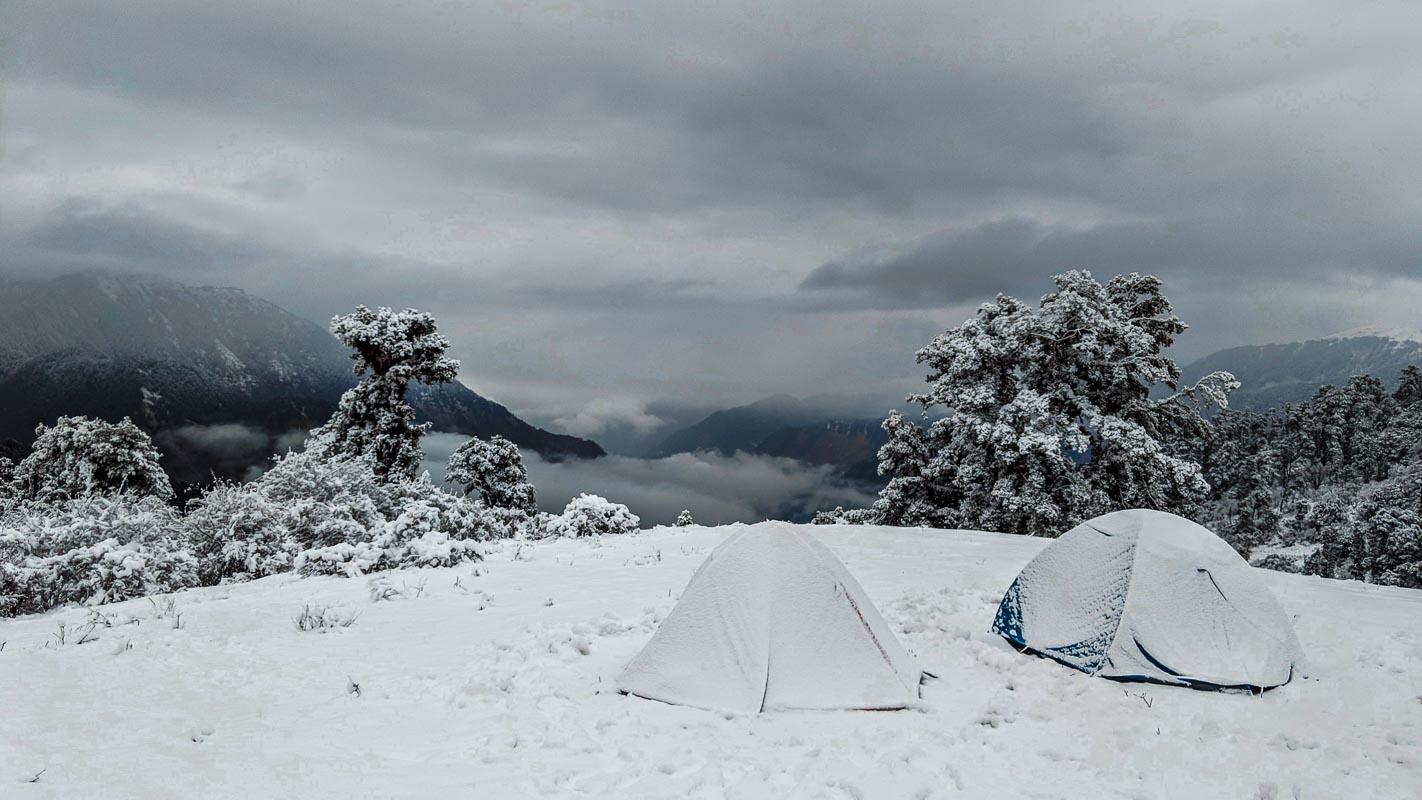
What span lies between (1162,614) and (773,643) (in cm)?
498

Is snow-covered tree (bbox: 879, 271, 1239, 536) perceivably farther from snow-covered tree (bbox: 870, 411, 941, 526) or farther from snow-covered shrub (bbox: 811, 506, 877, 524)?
snow-covered shrub (bbox: 811, 506, 877, 524)

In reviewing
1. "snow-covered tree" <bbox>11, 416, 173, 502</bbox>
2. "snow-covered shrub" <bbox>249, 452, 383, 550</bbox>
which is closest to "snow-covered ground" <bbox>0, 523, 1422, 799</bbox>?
"snow-covered shrub" <bbox>249, 452, 383, 550</bbox>

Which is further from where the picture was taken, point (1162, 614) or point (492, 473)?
point (492, 473)

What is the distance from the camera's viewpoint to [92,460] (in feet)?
119

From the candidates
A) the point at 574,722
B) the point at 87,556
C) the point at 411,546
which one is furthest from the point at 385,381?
the point at 574,722

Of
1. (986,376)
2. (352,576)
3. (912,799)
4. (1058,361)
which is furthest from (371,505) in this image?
(1058,361)

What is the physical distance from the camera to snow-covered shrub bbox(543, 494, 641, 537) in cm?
2216

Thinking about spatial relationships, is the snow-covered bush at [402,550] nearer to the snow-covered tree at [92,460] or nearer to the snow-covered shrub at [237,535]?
the snow-covered shrub at [237,535]

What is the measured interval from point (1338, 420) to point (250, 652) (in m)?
114

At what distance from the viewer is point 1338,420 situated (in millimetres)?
90875

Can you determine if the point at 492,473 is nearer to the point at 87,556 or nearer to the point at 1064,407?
the point at 87,556

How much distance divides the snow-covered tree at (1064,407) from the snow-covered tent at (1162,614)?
42.6 feet

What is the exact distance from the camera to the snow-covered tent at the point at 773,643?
797 cm

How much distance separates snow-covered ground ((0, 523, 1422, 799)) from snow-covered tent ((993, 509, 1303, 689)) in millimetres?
341
